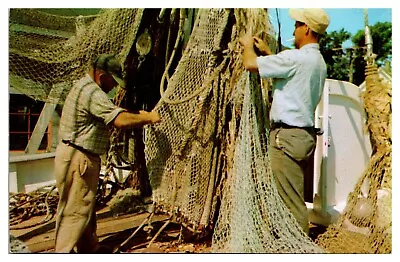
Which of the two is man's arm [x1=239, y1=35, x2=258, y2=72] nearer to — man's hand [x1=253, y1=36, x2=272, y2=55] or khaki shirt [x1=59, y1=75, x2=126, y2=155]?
man's hand [x1=253, y1=36, x2=272, y2=55]

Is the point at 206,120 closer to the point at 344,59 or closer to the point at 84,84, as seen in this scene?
the point at 84,84

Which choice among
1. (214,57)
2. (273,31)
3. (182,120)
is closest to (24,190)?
(182,120)

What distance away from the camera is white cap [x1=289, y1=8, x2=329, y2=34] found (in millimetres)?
2750

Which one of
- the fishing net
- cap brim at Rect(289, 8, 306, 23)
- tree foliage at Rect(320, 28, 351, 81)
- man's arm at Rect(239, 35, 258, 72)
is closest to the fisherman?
the fishing net

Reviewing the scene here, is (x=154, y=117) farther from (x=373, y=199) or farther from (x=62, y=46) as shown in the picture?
(x=373, y=199)

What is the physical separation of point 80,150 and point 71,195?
12.7 inches

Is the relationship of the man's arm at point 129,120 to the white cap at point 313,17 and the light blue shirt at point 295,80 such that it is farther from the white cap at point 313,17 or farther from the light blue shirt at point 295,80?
the white cap at point 313,17

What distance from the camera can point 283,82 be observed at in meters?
2.76

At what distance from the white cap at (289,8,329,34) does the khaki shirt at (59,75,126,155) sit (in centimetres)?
139

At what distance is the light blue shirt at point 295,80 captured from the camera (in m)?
2.68

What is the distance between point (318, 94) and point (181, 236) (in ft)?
5.14

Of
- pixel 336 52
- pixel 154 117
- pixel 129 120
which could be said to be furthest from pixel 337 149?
pixel 129 120

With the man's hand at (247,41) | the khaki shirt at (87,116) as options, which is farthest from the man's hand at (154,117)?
the man's hand at (247,41)

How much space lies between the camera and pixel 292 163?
2756 millimetres
